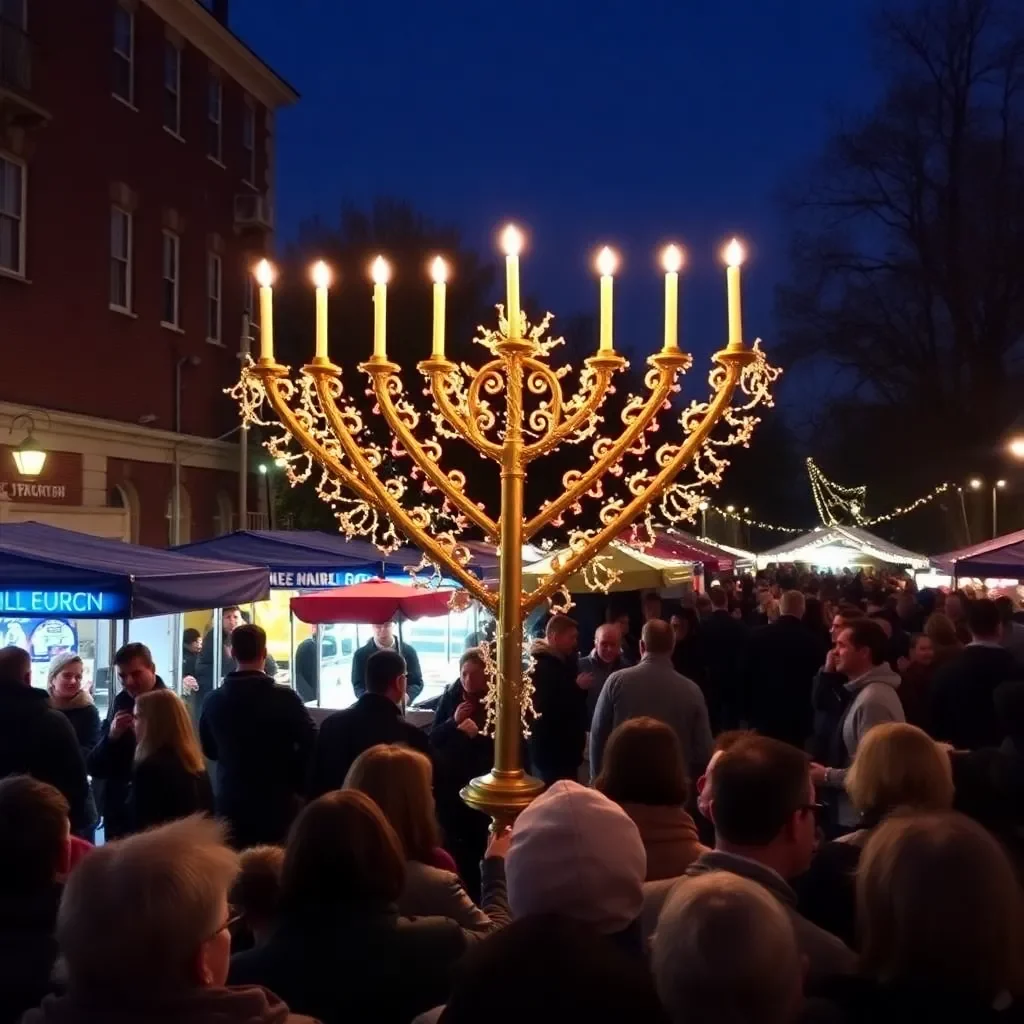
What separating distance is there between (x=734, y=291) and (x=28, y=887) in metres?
2.81

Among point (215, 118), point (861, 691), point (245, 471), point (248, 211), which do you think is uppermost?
point (215, 118)

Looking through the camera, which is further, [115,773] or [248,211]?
[248,211]

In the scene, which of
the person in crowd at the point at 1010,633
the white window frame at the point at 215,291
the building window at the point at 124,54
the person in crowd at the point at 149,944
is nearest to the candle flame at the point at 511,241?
the person in crowd at the point at 149,944

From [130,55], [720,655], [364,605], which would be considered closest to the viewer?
[364,605]

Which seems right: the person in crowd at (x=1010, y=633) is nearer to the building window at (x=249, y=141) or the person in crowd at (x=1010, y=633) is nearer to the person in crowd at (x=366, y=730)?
the person in crowd at (x=366, y=730)

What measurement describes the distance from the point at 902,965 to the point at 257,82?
24.6 meters

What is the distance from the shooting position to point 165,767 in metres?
5.29

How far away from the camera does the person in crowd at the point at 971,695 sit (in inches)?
267

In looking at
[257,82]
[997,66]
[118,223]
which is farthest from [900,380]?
[118,223]

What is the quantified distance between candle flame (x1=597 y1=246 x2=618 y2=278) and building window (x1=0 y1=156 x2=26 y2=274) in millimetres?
14163

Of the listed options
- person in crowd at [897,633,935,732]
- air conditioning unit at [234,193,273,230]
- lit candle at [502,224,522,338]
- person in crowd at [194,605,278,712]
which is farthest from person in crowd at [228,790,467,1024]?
air conditioning unit at [234,193,273,230]

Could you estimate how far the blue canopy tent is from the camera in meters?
7.05

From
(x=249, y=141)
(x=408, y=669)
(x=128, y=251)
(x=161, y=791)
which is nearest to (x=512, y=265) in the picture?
(x=161, y=791)

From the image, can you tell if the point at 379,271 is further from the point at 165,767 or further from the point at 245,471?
the point at 245,471
